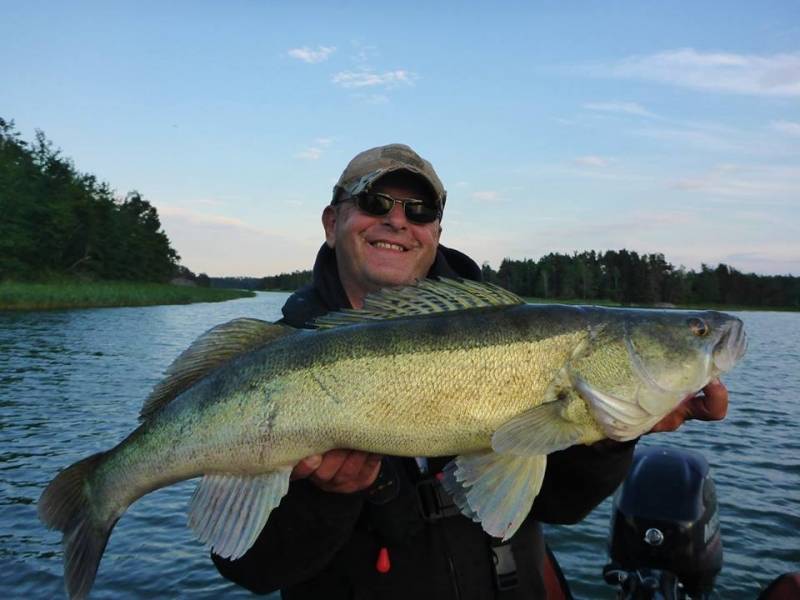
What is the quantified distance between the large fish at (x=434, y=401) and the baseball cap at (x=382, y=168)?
51.1 inches

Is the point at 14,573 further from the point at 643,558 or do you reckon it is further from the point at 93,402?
the point at 93,402

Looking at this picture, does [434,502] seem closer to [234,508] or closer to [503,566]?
[503,566]

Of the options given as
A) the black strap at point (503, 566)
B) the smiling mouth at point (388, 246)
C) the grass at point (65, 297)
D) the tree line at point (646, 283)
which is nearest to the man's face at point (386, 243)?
the smiling mouth at point (388, 246)

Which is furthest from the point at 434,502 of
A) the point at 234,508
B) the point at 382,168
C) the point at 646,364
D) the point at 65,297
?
the point at 65,297

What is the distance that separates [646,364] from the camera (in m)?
2.58

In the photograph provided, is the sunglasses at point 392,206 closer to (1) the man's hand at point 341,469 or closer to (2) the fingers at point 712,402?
(1) the man's hand at point 341,469

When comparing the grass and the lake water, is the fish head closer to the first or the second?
the lake water

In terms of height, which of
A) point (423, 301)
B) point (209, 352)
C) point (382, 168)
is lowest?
point (209, 352)

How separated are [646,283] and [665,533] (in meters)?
100

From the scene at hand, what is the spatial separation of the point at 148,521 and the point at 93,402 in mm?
6326

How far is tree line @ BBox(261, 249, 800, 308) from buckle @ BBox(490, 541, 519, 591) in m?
→ 92.0

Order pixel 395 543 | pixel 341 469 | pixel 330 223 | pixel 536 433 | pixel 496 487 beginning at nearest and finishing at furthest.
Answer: pixel 536 433, pixel 496 487, pixel 341 469, pixel 395 543, pixel 330 223

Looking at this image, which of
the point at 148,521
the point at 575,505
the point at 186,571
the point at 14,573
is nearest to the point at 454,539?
the point at 575,505

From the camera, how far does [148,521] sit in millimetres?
7508
